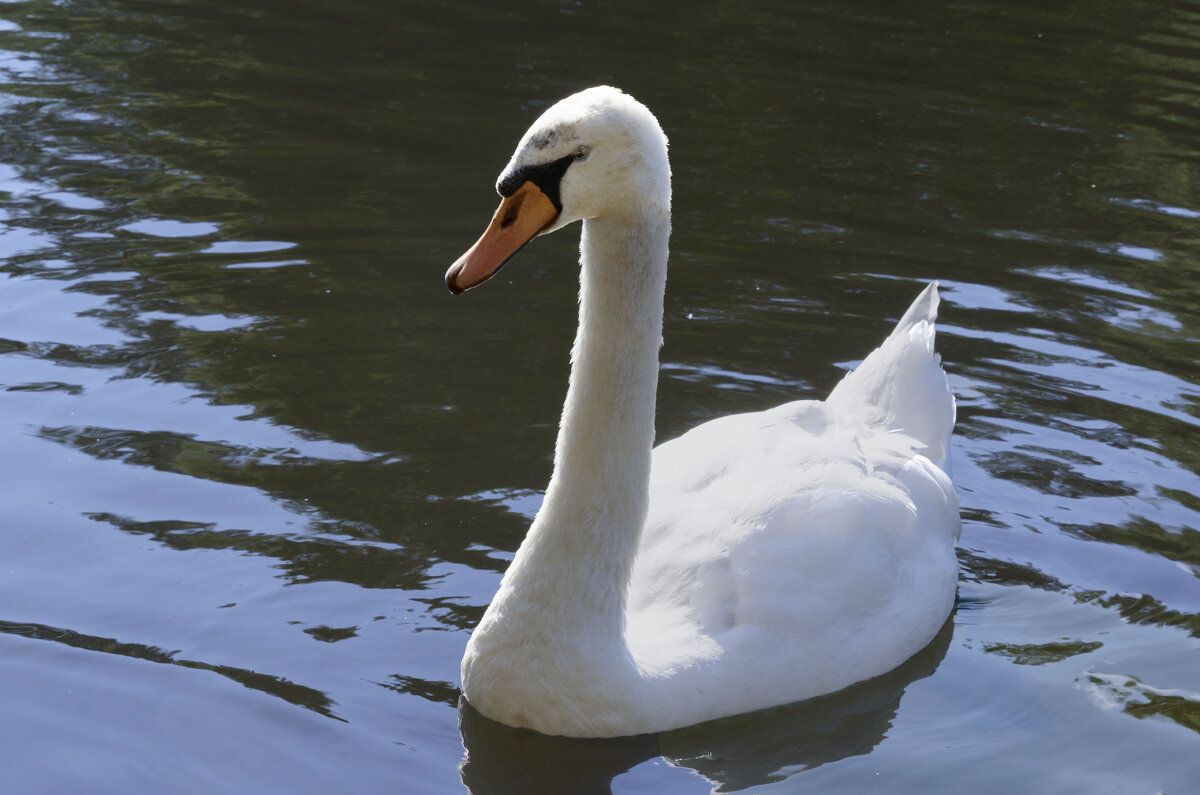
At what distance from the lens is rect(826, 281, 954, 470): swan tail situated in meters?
6.90

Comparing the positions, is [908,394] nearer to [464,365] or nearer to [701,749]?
[701,749]

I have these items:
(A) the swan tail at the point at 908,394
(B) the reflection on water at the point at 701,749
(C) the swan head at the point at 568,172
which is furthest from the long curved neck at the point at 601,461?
(A) the swan tail at the point at 908,394

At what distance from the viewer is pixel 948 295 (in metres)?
9.67

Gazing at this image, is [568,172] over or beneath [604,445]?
over

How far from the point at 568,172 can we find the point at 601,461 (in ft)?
3.37

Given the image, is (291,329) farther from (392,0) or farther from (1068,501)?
(392,0)

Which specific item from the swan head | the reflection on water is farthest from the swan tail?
the swan head

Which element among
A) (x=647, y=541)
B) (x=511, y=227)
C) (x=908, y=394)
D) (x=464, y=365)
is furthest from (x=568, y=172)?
(x=464, y=365)

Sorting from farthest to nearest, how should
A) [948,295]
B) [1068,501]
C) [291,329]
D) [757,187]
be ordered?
[757,187], [948,295], [291,329], [1068,501]

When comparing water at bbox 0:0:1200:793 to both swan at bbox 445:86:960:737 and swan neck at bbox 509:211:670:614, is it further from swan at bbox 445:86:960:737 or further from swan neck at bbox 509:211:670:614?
swan neck at bbox 509:211:670:614

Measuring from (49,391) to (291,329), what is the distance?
4.74 ft

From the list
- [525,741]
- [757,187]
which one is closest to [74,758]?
[525,741]

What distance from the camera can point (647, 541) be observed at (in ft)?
19.4

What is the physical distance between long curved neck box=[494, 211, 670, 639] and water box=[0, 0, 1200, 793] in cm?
55
